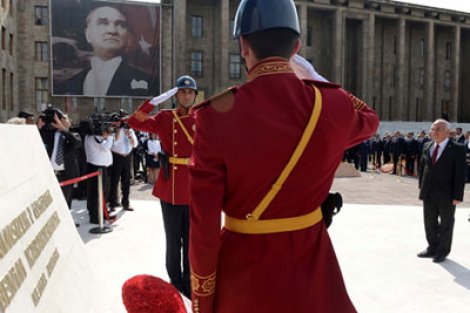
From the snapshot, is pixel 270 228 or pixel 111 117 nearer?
pixel 270 228

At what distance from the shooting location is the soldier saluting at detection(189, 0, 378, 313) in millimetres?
1471

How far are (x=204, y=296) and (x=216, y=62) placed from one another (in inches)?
1484

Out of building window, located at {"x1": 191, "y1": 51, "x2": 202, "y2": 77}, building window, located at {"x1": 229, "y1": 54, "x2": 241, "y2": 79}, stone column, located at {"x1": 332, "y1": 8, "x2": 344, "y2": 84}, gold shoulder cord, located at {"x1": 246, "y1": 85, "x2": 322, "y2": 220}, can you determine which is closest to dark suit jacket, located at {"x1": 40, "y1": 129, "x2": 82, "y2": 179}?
gold shoulder cord, located at {"x1": 246, "y1": 85, "x2": 322, "y2": 220}

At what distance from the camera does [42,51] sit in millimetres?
32719

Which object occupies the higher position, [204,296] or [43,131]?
[43,131]

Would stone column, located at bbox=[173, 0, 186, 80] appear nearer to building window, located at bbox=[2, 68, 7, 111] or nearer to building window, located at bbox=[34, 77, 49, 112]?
building window, located at bbox=[34, 77, 49, 112]

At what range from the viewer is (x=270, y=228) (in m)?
1.57

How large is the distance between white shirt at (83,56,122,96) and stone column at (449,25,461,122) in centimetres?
3812

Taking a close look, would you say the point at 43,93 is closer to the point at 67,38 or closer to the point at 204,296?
the point at 67,38

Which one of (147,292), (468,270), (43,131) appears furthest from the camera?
(43,131)

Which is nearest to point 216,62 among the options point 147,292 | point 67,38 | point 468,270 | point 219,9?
point 219,9

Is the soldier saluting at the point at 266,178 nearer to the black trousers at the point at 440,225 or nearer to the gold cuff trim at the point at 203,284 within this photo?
the gold cuff trim at the point at 203,284

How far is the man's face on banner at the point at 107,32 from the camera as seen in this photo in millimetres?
31547

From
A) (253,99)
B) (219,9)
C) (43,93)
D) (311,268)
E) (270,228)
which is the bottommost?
(311,268)
